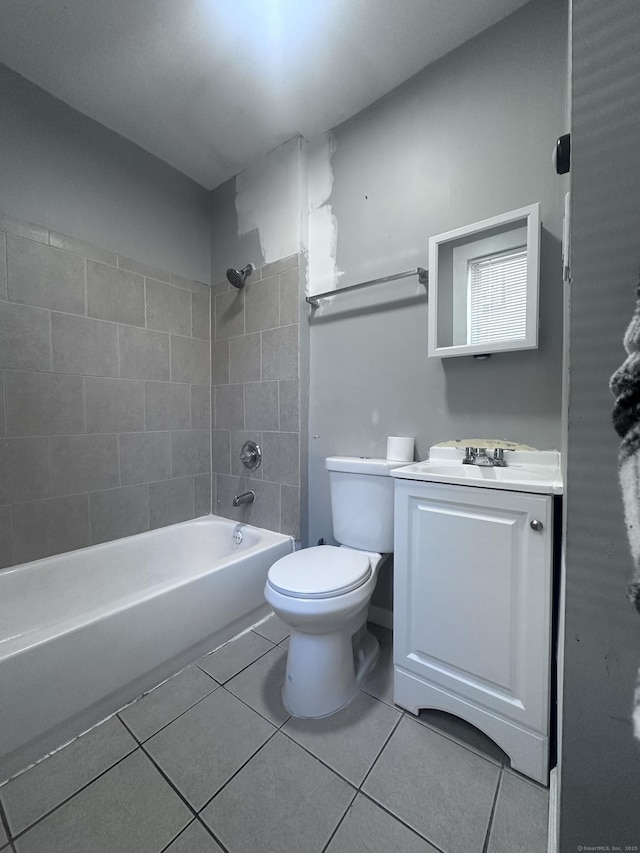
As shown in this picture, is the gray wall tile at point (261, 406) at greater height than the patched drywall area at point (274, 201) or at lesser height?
lesser

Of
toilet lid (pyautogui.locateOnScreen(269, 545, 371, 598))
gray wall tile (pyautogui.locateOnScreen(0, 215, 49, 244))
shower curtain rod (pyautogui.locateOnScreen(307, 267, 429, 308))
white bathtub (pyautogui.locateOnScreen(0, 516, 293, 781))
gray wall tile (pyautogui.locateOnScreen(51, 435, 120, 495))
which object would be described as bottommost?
white bathtub (pyautogui.locateOnScreen(0, 516, 293, 781))

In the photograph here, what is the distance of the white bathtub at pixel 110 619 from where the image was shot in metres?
1.00

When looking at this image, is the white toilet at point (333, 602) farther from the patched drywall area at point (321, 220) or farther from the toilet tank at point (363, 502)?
the patched drywall area at point (321, 220)

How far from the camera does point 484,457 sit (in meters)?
1.30

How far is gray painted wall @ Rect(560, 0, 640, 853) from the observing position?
0.41 metres

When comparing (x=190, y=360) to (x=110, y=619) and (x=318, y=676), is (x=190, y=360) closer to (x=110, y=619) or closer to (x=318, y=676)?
(x=110, y=619)

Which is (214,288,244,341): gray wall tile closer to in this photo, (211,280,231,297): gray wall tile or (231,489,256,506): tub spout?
(211,280,231,297): gray wall tile

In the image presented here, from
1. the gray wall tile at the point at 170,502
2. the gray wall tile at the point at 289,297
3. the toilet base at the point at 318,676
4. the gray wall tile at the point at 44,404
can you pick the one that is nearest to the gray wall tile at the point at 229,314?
the gray wall tile at the point at 289,297

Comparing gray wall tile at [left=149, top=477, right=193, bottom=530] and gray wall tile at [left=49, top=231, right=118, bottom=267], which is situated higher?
gray wall tile at [left=49, top=231, right=118, bottom=267]

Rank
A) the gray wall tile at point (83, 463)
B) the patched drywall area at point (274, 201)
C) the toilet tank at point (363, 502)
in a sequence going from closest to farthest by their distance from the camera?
the toilet tank at point (363, 502), the gray wall tile at point (83, 463), the patched drywall area at point (274, 201)

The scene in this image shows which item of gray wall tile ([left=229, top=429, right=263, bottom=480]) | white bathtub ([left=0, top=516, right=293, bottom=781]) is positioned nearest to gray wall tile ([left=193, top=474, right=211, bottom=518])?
white bathtub ([left=0, top=516, right=293, bottom=781])

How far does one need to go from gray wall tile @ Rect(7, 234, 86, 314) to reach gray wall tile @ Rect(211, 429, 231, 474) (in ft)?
3.33

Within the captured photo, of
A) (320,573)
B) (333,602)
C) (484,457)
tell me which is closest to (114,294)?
(320,573)

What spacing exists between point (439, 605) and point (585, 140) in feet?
3.81
